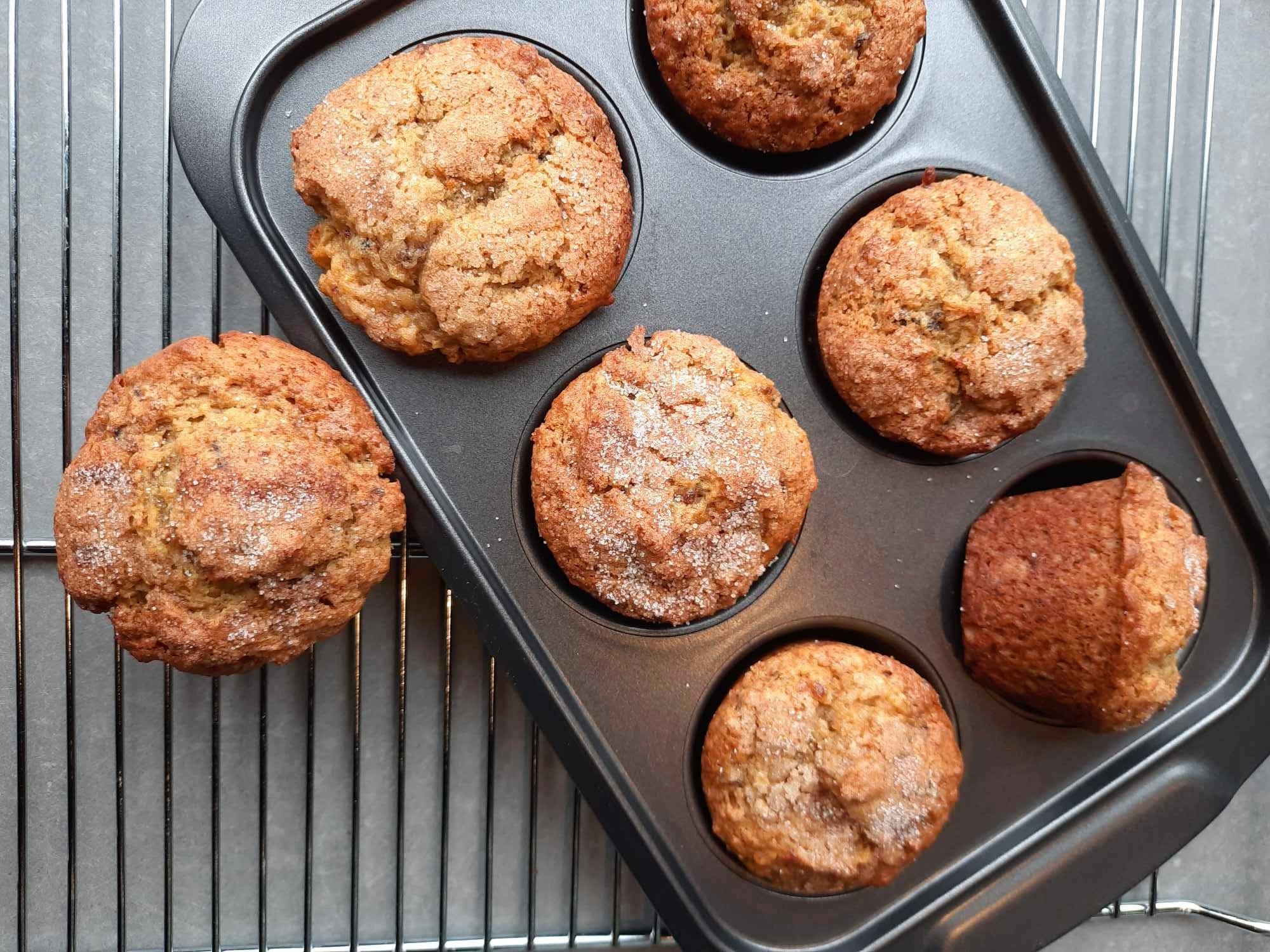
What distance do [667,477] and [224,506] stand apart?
0.68m

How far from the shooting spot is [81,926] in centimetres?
173

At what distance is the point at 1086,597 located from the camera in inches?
55.0

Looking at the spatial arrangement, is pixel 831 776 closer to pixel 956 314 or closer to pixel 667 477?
pixel 667 477

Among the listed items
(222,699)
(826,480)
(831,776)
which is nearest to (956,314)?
(826,480)

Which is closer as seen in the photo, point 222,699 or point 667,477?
point 667,477

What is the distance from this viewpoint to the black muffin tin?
142cm

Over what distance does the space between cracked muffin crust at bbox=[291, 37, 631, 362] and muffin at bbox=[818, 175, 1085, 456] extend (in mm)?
447

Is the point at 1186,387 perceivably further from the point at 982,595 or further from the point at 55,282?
the point at 55,282

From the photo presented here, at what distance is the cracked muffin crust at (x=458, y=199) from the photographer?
1.31m

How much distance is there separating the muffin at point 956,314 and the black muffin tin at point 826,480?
8 cm

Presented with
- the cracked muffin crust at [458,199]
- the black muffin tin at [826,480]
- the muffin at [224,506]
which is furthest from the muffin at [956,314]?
the muffin at [224,506]

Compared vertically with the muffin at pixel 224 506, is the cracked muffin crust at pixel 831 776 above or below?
below

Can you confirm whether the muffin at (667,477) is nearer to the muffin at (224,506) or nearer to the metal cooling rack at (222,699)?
the muffin at (224,506)

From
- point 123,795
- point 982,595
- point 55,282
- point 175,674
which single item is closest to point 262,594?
point 175,674
